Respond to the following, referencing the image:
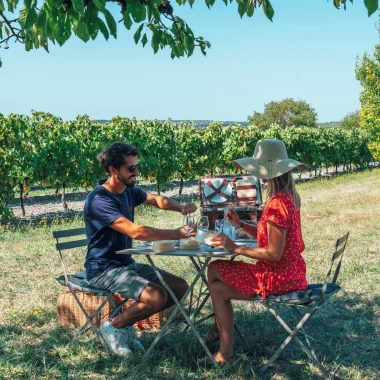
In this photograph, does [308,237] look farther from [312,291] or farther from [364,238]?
[312,291]

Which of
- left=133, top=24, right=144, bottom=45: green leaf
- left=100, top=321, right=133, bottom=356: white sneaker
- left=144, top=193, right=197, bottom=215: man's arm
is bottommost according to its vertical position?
left=100, top=321, right=133, bottom=356: white sneaker

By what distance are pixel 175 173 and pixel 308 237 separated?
46.5 ft

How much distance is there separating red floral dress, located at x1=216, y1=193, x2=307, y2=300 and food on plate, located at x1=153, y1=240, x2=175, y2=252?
386 millimetres

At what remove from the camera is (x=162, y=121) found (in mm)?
22016

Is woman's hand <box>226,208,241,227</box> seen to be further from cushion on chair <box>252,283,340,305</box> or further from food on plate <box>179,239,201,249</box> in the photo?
cushion on chair <box>252,283,340,305</box>

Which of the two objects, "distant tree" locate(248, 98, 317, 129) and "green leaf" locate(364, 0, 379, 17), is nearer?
"green leaf" locate(364, 0, 379, 17)

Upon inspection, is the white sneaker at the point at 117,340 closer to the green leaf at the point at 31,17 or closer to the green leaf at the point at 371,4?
the green leaf at the point at 31,17

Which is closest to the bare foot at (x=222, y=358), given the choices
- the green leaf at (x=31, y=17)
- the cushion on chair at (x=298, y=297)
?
the cushion on chair at (x=298, y=297)

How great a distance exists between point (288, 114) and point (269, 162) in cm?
9677

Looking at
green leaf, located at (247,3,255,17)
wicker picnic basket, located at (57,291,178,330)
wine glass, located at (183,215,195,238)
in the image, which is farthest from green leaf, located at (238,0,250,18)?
wicker picnic basket, located at (57,291,178,330)

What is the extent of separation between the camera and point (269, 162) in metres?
3.74

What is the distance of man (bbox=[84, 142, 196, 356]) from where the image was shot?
3.95 m

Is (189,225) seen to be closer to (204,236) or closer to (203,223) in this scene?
(203,223)

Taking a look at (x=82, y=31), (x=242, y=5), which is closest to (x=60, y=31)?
(x=82, y=31)
